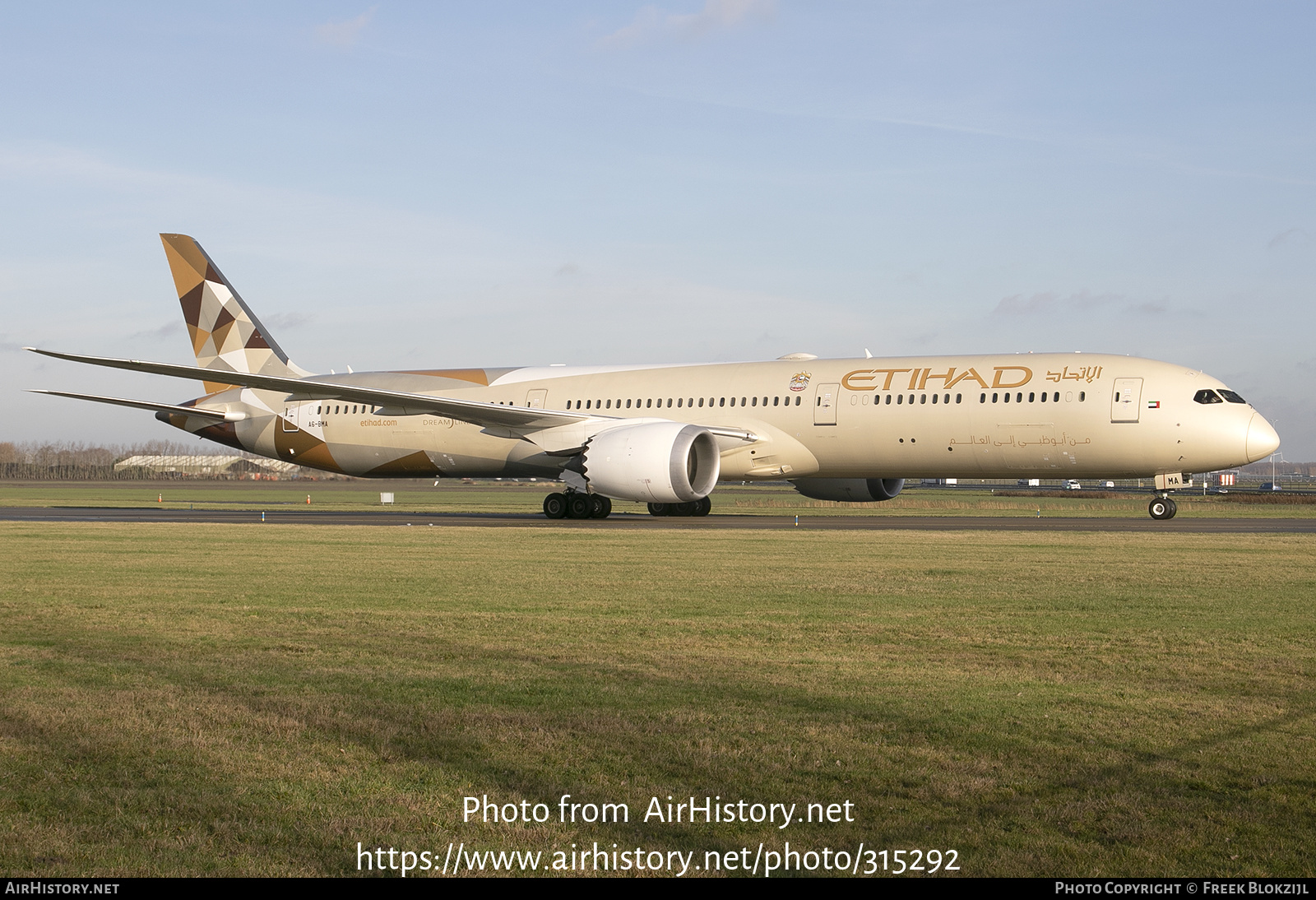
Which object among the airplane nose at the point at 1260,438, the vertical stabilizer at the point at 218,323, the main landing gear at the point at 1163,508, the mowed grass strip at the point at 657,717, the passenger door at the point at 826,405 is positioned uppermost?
the vertical stabilizer at the point at 218,323

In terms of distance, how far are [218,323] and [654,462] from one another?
17.7 metres

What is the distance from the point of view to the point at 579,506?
31.3 metres

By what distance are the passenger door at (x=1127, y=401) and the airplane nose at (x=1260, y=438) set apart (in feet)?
8.41

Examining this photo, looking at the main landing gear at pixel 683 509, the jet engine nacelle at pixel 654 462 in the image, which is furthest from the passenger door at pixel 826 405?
the main landing gear at pixel 683 509

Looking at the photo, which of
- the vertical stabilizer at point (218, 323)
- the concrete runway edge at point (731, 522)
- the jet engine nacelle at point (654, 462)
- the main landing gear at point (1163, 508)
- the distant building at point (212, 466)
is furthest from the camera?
the distant building at point (212, 466)

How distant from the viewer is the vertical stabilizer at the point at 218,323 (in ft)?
122

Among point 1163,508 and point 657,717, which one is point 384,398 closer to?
point 1163,508

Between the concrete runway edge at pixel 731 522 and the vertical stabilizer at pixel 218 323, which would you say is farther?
the vertical stabilizer at pixel 218 323

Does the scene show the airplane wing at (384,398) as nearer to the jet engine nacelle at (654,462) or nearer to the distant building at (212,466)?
the jet engine nacelle at (654,462)

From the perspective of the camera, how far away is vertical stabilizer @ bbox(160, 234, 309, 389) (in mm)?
37188

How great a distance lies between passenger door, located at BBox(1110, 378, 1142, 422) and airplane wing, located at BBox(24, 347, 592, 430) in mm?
12786

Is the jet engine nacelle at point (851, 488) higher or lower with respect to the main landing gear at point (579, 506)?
higher

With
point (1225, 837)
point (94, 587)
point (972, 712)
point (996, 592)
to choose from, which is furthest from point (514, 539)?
point (1225, 837)

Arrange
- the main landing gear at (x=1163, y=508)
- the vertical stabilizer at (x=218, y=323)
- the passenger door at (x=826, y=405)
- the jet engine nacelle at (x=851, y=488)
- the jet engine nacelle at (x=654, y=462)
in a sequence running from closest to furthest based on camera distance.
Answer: the jet engine nacelle at (x=654, y=462) < the passenger door at (x=826, y=405) < the main landing gear at (x=1163, y=508) < the jet engine nacelle at (x=851, y=488) < the vertical stabilizer at (x=218, y=323)
